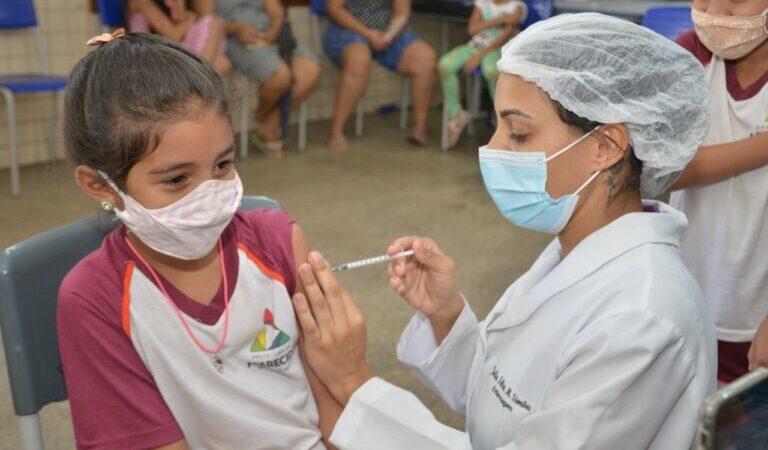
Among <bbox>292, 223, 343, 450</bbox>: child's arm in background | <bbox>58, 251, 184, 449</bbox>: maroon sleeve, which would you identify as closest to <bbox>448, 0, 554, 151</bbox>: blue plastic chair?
<bbox>292, 223, 343, 450</bbox>: child's arm in background

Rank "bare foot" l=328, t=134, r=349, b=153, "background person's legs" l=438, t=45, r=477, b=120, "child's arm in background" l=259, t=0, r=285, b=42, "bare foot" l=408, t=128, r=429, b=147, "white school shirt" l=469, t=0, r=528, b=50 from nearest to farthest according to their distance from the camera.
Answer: "child's arm in background" l=259, t=0, r=285, b=42 < "white school shirt" l=469, t=0, r=528, b=50 < "background person's legs" l=438, t=45, r=477, b=120 < "bare foot" l=328, t=134, r=349, b=153 < "bare foot" l=408, t=128, r=429, b=147

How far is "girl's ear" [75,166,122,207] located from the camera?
1293mm

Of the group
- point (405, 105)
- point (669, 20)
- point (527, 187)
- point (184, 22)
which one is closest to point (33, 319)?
point (527, 187)

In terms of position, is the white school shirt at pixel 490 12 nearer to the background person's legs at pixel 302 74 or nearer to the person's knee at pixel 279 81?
the background person's legs at pixel 302 74

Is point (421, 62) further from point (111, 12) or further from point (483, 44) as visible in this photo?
point (111, 12)

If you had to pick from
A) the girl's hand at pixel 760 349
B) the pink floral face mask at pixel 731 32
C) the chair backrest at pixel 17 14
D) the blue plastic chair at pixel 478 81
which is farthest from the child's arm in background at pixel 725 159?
the chair backrest at pixel 17 14

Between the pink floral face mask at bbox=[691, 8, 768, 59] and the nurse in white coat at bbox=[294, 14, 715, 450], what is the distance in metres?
0.47

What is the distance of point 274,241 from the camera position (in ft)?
4.57

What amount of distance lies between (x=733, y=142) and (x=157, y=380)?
1.19m

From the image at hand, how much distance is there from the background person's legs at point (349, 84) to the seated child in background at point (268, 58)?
7.9 inches

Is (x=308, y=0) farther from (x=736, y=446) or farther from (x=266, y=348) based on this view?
(x=736, y=446)

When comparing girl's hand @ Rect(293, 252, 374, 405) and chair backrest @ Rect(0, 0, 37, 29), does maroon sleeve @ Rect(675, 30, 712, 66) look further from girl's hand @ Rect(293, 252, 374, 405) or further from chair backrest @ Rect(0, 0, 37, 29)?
chair backrest @ Rect(0, 0, 37, 29)

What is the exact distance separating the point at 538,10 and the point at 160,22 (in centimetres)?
201

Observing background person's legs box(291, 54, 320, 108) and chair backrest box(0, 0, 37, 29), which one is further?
background person's legs box(291, 54, 320, 108)
